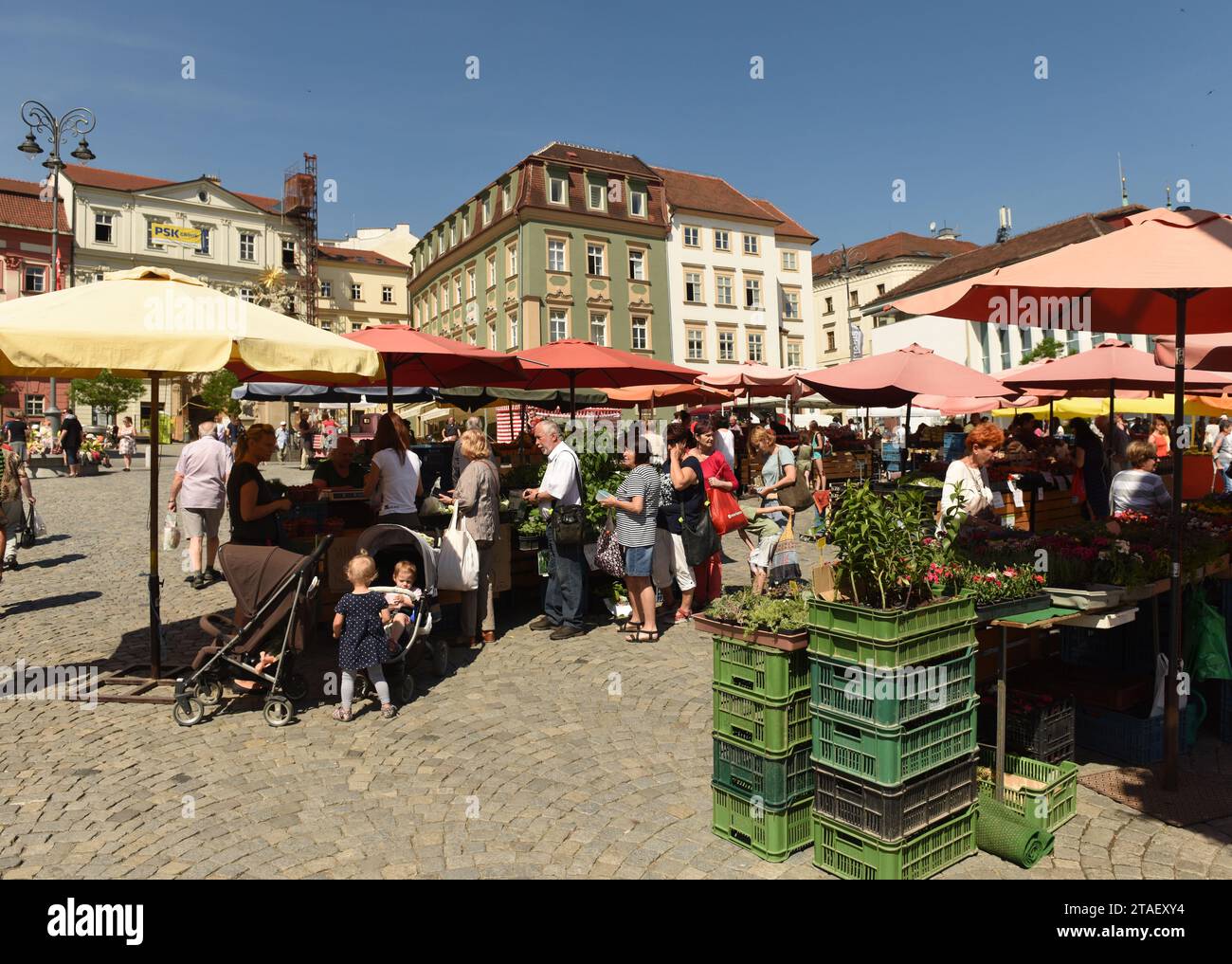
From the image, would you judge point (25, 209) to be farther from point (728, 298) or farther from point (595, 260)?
point (728, 298)

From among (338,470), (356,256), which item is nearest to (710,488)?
(338,470)

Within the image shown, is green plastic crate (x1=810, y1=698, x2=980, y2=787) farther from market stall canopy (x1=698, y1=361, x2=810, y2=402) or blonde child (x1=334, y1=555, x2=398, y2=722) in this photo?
market stall canopy (x1=698, y1=361, x2=810, y2=402)

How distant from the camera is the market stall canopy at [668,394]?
1870 cm

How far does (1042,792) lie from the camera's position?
4.11m

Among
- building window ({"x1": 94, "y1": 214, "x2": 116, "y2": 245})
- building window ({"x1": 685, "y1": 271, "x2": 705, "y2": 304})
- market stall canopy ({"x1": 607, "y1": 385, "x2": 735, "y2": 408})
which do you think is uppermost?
building window ({"x1": 94, "y1": 214, "x2": 116, "y2": 245})

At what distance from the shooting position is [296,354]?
5.78 meters

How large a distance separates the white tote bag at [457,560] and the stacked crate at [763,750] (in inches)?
148

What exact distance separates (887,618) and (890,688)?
0.95 feet

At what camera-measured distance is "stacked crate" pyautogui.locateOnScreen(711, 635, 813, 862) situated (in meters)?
3.87

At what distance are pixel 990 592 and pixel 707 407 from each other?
28.5m

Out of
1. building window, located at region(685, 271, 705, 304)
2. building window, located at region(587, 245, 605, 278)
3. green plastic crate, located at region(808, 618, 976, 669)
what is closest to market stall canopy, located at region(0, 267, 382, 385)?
green plastic crate, located at region(808, 618, 976, 669)

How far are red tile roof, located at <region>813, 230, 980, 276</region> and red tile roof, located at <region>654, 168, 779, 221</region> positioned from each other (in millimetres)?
17614
